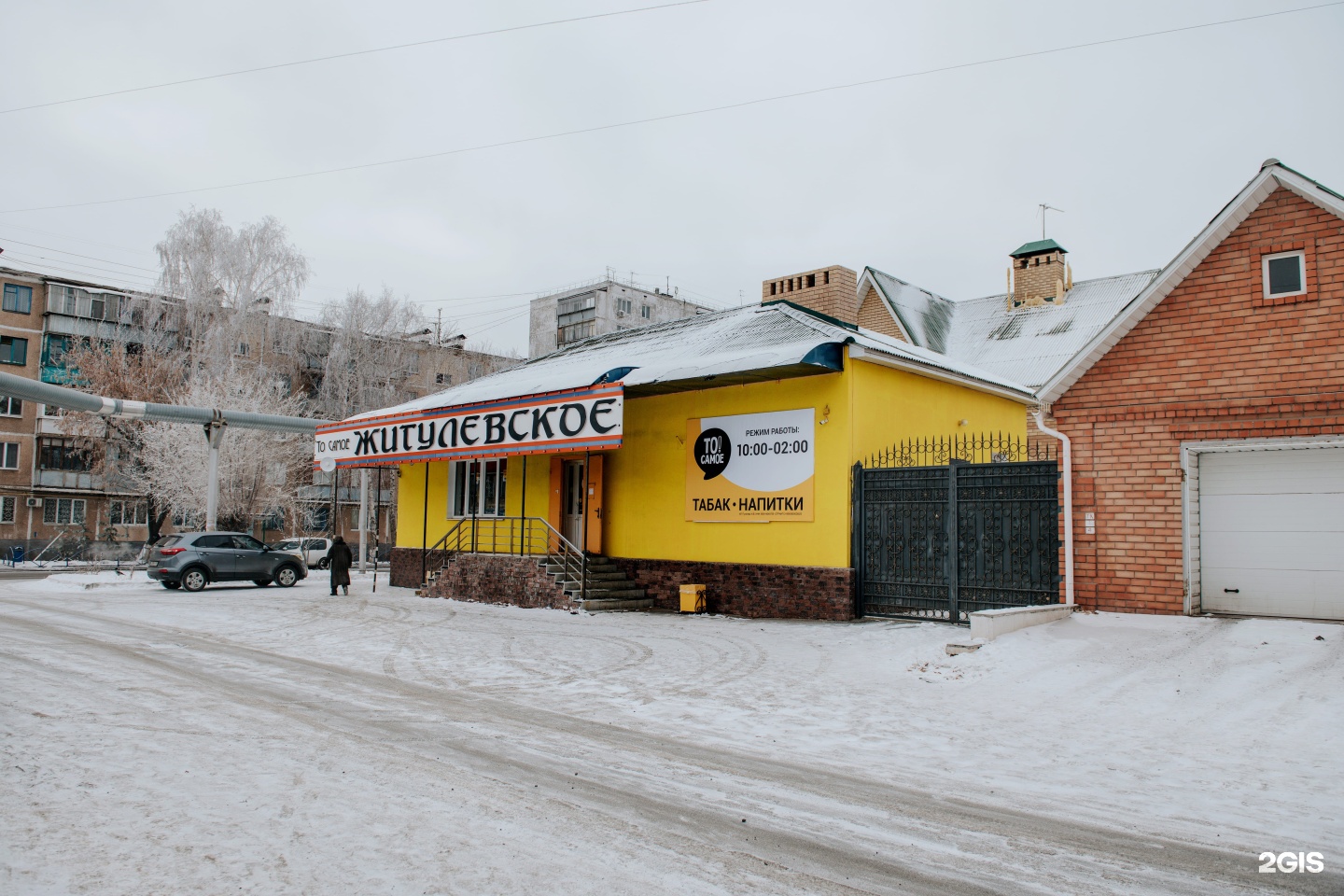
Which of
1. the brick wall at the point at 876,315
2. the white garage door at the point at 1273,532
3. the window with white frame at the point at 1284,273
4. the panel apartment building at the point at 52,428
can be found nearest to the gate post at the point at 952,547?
the white garage door at the point at 1273,532

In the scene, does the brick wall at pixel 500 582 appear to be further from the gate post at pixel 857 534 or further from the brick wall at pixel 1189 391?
the brick wall at pixel 1189 391

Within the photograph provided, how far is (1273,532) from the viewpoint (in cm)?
1131

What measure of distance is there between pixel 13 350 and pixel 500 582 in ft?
138

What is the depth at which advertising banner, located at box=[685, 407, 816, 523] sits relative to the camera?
15383mm

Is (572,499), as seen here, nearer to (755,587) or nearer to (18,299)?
(755,587)

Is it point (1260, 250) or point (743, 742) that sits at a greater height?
point (1260, 250)

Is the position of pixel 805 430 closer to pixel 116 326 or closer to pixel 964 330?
pixel 964 330

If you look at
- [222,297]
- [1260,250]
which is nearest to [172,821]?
[1260,250]

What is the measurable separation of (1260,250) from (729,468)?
28.1 feet

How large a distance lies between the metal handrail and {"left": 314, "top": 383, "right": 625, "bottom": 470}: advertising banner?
1785 millimetres

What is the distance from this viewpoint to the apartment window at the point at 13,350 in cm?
4638

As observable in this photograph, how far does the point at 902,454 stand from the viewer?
14828 millimetres

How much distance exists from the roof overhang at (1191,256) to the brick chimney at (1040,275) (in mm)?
22836

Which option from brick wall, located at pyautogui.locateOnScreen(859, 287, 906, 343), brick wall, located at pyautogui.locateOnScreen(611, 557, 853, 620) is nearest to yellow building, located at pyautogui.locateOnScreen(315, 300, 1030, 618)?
brick wall, located at pyautogui.locateOnScreen(611, 557, 853, 620)
